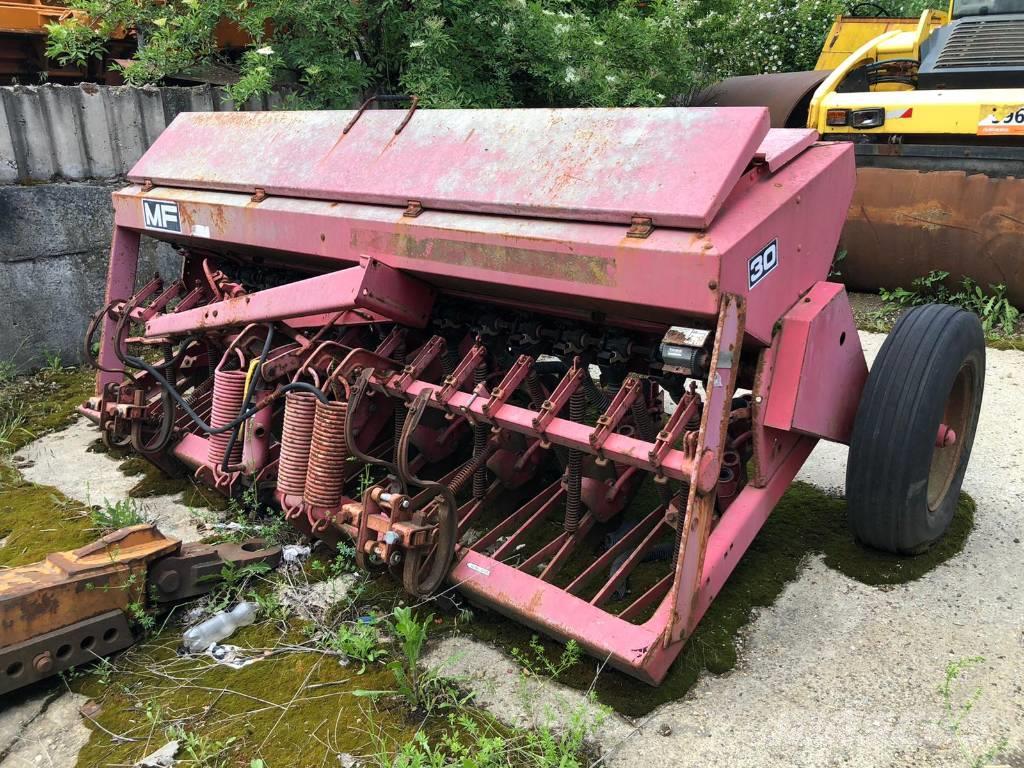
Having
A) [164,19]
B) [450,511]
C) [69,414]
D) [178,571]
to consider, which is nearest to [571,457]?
[450,511]

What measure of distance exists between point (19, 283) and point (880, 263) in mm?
5146

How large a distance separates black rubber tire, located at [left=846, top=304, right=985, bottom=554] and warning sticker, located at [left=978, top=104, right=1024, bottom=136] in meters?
2.61

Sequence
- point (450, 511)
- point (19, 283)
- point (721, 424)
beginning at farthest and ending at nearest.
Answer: point (19, 283), point (450, 511), point (721, 424)

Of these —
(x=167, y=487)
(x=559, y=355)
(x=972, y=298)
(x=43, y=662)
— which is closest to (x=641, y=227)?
(x=559, y=355)

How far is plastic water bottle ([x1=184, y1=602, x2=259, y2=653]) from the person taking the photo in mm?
2484

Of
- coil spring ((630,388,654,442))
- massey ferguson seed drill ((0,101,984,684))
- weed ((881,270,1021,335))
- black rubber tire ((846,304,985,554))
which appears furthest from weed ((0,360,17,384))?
weed ((881,270,1021,335))

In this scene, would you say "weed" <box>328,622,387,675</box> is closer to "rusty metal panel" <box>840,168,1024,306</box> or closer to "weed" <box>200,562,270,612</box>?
"weed" <box>200,562,270,612</box>

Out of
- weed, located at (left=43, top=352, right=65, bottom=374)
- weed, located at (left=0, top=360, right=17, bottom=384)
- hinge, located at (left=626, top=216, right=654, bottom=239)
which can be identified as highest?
hinge, located at (left=626, top=216, right=654, bottom=239)

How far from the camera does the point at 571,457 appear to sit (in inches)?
103

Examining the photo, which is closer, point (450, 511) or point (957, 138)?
point (450, 511)

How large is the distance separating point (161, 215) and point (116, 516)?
4.10ft

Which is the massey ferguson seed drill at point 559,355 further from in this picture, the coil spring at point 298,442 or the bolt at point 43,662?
the bolt at point 43,662

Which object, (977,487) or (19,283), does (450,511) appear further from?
(19,283)

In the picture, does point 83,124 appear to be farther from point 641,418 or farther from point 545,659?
point 545,659
